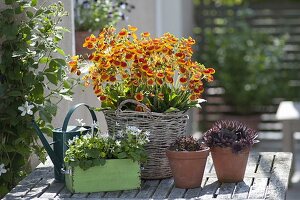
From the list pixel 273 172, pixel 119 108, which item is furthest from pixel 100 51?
pixel 273 172

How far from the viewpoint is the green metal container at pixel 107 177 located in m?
2.35

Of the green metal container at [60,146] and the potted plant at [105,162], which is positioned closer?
the potted plant at [105,162]

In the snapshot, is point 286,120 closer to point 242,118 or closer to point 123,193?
point 242,118

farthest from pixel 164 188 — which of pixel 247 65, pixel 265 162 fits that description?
pixel 247 65

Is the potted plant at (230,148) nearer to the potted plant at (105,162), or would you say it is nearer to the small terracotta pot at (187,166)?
the small terracotta pot at (187,166)

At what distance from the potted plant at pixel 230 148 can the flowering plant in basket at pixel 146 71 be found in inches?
5.6

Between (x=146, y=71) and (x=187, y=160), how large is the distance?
30 cm

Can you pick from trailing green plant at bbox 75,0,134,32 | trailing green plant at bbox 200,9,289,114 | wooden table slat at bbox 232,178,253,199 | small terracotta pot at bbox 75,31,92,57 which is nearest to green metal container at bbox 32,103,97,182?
wooden table slat at bbox 232,178,253,199

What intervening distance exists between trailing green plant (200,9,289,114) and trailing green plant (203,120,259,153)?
413 centimetres

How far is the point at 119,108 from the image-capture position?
2.44 m

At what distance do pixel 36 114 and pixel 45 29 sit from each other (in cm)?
34

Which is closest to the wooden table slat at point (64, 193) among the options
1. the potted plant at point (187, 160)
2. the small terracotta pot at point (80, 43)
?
the potted plant at point (187, 160)

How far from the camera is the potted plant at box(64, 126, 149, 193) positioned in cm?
233

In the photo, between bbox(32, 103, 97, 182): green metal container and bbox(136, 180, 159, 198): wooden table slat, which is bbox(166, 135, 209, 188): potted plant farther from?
bbox(32, 103, 97, 182): green metal container
